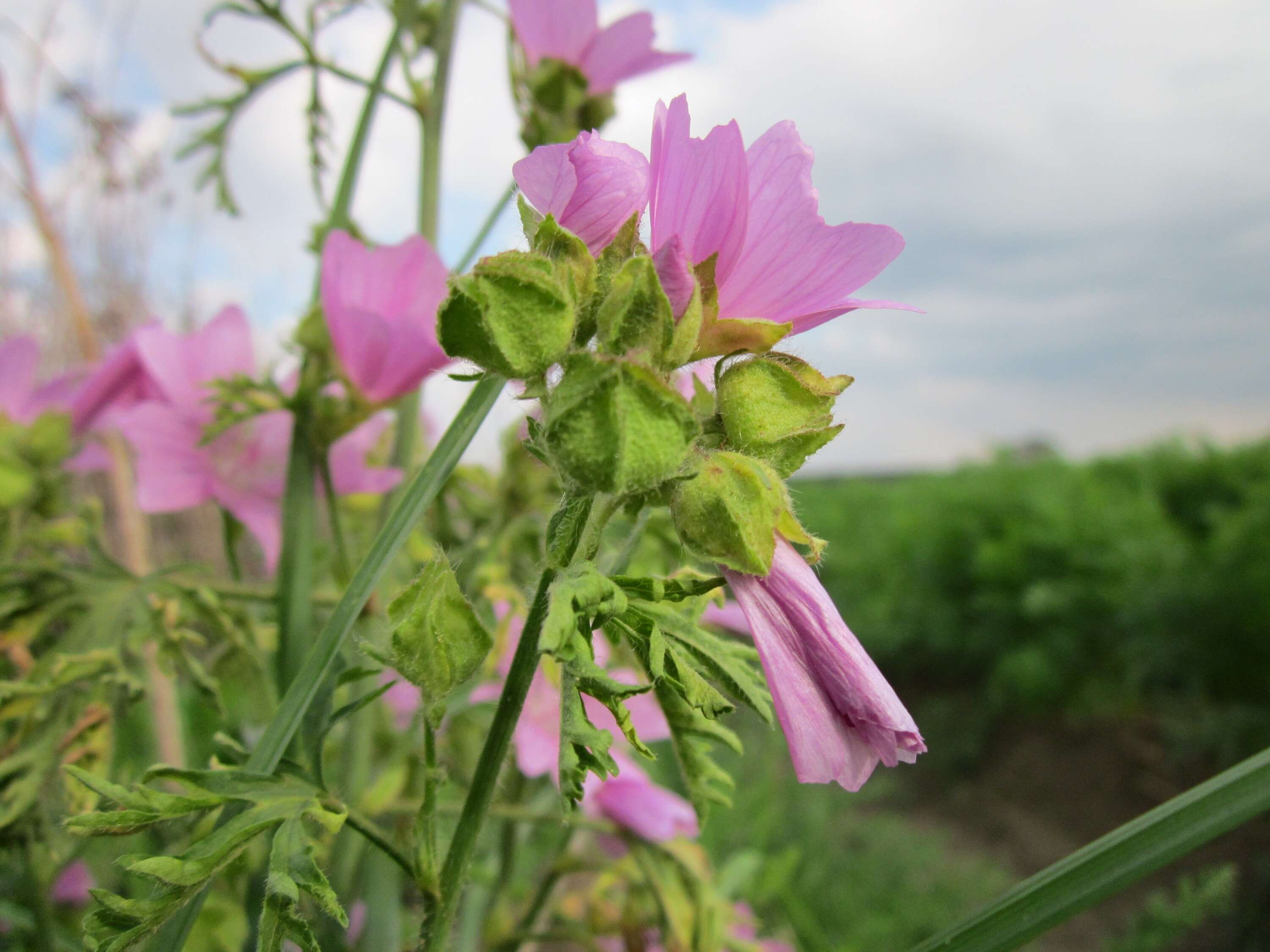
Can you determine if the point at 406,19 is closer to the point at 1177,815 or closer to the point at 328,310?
the point at 328,310

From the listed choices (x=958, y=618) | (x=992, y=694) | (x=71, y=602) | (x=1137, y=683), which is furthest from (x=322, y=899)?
(x=958, y=618)

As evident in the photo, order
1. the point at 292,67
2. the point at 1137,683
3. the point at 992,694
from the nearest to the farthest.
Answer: the point at 292,67 → the point at 1137,683 → the point at 992,694

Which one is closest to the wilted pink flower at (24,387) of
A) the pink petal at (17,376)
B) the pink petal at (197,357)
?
the pink petal at (17,376)

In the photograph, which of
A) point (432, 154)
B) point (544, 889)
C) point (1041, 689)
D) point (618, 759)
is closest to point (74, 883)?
point (544, 889)

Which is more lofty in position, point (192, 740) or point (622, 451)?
point (622, 451)

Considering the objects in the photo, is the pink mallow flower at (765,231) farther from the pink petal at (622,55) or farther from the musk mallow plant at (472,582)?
the pink petal at (622,55)

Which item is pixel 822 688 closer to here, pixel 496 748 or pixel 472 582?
pixel 496 748
